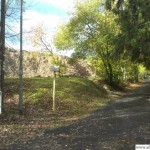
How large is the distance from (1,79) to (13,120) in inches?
90.6

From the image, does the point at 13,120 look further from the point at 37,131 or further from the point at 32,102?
the point at 32,102

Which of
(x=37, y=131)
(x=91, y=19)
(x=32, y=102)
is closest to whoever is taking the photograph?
(x=37, y=131)

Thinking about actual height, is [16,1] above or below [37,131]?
above

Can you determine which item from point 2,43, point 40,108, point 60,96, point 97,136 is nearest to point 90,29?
point 60,96

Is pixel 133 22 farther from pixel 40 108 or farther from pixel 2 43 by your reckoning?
pixel 2 43

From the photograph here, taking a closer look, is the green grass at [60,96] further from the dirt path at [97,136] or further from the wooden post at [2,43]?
the dirt path at [97,136]

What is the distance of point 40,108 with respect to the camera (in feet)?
59.9

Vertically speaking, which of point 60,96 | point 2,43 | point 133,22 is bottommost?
point 60,96

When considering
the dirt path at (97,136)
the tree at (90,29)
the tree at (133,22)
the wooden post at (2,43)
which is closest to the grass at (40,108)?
the dirt path at (97,136)

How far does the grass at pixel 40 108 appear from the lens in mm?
12469

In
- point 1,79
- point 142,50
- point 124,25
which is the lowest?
point 1,79

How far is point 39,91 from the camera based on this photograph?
21.5 metres

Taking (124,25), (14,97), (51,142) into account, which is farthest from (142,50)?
(51,142)

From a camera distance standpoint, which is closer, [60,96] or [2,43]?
[2,43]
